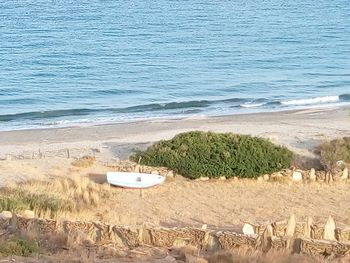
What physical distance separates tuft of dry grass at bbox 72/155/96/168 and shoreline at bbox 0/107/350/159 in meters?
1.24

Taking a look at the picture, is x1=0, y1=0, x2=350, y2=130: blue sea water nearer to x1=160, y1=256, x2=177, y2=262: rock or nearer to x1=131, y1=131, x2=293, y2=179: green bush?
x1=131, y1=131, x2=293, y2=179: green bush

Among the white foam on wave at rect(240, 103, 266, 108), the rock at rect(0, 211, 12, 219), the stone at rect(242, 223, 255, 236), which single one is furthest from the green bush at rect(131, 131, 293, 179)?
the white foam on wave at rect(240, 103, 266, 108)

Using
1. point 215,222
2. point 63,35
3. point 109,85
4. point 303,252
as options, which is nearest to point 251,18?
point 63,35

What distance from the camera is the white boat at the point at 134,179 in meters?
18.3

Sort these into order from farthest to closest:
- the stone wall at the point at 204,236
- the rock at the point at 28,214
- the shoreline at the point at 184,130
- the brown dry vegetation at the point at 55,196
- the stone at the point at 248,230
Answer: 1. the shoreline at the point at 184,130
2. the brown dry vegetation at the point at 55,196
3. the rock at the point at 28,214
4. the stone at the point at 248,230
5. the stone wall at the point at 204,236

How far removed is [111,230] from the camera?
39.3 ft

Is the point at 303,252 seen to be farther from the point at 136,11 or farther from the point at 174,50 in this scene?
the point at 136,11

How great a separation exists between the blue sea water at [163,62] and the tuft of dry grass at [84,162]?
9869mm

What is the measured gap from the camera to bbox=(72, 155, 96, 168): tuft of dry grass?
20389mm

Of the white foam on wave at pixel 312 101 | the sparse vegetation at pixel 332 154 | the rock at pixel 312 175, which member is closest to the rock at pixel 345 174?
the sparse vegetation at pixel 332 154

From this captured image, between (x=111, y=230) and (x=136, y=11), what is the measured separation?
62690mm

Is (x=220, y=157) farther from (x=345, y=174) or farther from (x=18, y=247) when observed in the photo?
(x=18, y=247)

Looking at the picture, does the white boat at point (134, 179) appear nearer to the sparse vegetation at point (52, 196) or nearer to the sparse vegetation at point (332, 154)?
the sparse vegetation at point (52, 196)

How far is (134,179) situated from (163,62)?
28324mm
